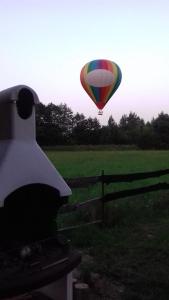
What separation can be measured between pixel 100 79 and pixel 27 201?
18.6 metres

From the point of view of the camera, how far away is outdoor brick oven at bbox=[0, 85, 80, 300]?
3.79 meters

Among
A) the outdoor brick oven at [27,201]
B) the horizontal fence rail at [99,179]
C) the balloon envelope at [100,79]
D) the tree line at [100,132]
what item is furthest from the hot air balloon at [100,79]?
the tree line at [100,132]

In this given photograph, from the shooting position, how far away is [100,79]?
22219 millimetres

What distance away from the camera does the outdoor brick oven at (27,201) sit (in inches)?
149

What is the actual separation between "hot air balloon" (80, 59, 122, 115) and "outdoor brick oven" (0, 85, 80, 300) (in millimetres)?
18321

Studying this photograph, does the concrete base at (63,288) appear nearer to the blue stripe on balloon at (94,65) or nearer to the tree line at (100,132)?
the blue stripe on balloon at (94,65)

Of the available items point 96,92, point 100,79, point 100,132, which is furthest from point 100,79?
point 100,132

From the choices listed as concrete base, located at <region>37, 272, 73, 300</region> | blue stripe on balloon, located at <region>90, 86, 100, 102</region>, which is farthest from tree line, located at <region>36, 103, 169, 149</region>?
concrete base, located at <region>37, 272, 73, 300</region>

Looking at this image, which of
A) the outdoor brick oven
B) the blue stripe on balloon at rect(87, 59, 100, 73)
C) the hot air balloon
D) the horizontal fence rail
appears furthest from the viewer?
the blue stripe on balloon at rect(87, 59, 100, 73)

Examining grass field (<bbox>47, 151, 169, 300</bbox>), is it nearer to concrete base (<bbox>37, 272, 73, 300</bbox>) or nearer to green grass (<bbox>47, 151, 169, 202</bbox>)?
concrete base (<bbox>37, 272, 73, 300</bbox>)

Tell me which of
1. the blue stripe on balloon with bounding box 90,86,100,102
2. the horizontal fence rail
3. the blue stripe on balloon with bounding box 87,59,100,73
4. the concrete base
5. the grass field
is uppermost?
the blue stripe on balloon with bounding box 87,59,100,73

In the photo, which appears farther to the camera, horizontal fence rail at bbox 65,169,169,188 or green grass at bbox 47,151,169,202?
green grass at bbox 47,151,169,202

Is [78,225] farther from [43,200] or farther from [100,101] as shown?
[100,101]

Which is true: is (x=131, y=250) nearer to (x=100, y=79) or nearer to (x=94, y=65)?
(x=100, y=79)
